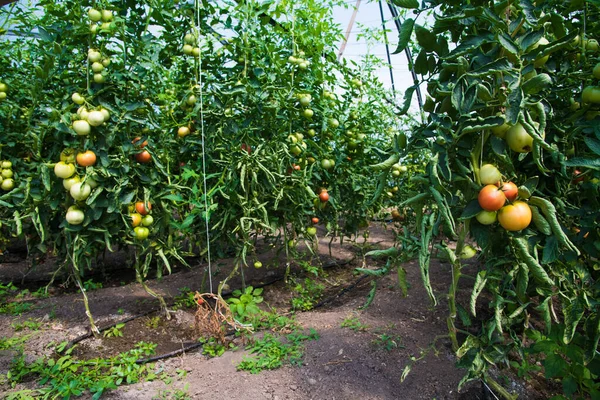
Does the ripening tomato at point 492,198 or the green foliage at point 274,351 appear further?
the green foliage at point 274,351

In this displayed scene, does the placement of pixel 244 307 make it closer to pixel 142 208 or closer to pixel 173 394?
pixel 173 394

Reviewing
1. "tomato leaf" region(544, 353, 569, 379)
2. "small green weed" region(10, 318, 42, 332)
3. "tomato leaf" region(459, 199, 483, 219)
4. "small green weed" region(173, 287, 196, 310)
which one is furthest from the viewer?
"small green weed" region(173, 287, 196, 310)

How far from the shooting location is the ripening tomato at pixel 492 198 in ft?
2.64

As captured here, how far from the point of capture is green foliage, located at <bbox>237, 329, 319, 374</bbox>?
1.61 meters

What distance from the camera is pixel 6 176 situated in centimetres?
203

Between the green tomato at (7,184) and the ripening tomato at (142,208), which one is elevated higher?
the green tomato at (7,184)

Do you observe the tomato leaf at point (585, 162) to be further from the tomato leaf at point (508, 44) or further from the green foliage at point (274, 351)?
the green foliage at point (274, 351)

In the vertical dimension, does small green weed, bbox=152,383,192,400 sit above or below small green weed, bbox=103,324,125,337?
above

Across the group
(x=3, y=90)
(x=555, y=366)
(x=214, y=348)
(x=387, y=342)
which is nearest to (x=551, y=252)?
(x=555, y=366)

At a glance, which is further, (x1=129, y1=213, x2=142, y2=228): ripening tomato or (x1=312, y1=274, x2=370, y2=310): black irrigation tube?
(x1=312, y1=274, x2=370, y2=310): black irrigation tube

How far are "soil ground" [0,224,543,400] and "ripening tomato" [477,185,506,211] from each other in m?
0.61

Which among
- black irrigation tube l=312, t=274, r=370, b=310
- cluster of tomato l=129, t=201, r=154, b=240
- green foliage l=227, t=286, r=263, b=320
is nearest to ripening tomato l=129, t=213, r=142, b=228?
cluster of tomato l=129, t=201, r=154, b=240

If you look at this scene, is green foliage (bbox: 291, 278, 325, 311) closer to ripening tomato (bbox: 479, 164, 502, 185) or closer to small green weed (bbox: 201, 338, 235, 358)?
small green weed (bbox: 201, 338, 235, 358)

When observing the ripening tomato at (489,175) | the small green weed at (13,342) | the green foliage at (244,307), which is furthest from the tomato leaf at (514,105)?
the small green weed at (13,342)
